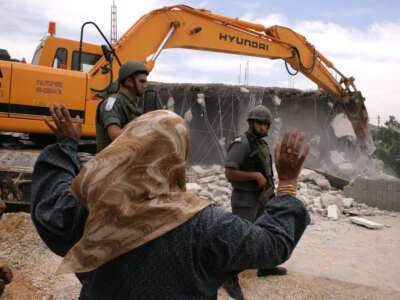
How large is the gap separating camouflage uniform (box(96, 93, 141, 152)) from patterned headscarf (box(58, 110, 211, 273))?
65.1 inches

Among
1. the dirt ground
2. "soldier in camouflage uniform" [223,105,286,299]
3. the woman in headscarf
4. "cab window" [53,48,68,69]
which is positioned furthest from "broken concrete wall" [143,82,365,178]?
the woman in headscarf

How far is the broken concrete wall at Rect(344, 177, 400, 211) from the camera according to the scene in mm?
7844

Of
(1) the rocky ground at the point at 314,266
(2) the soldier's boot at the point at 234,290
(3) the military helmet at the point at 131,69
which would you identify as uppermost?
(3) the military helmet at the point at 131,69

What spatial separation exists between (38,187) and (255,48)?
6661 millimetres

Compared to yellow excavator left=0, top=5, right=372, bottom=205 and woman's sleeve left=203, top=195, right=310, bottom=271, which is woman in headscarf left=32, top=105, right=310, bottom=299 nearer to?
woman's sleeve left=203, top=195, right=310, bottom=271

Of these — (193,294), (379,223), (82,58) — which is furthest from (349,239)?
(193,294)

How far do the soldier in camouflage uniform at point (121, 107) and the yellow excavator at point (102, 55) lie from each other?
84.9 inches

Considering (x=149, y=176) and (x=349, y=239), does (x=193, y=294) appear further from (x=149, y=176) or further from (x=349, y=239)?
(x=349, y=239)

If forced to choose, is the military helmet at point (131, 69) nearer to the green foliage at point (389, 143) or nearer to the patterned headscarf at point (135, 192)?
the patterned headscarf at point (135, 192)

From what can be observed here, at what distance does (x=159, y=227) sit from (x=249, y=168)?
8.07 feet

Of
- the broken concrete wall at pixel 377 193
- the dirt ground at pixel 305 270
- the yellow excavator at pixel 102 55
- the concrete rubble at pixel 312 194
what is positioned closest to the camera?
the dirt ground at pixel 305 270

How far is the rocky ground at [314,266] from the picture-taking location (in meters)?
3.47

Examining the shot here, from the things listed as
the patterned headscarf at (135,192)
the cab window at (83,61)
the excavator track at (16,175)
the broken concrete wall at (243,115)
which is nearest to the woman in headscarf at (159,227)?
the patterned headscarf at (135,192)

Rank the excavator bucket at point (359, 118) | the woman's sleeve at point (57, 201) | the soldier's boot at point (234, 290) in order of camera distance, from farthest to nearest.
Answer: the excavator bucket at point (359, 118) < the soldier's boot at point (234, 290) < the woman's sleeve at point (57, 201)
